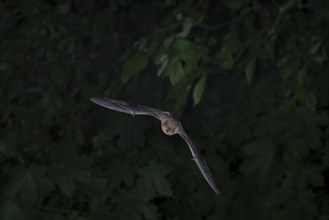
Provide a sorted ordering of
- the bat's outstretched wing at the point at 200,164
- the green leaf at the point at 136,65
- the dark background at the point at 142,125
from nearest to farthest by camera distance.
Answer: the bat's outstretched wing at the point at 200,164 → the green leaf at the point at 136,65 → the dark background at the point at 142,125

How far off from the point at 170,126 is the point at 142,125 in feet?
4.16

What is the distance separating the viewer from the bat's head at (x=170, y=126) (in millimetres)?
724

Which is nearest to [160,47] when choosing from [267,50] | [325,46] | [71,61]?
[267,50]

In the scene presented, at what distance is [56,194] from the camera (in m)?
2.02

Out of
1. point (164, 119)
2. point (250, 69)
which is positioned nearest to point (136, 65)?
point (250, 69)

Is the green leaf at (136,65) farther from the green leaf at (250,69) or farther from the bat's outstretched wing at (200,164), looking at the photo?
the bat's outstretched wing at (200,164)

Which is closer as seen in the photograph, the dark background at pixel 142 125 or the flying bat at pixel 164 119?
the flying bat at pixel 164 119

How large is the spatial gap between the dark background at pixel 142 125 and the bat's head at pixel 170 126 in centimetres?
87

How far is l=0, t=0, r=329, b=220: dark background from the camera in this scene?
175 centimetres

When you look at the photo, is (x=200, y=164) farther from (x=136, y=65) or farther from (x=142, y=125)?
(x=142, y=125)

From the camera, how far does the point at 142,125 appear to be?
200cm

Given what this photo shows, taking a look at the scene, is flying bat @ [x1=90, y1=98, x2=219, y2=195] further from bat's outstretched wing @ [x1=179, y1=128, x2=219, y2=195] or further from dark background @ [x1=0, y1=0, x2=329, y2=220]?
dark background @ [x1=0, y1=0, x2=329, y2=220]

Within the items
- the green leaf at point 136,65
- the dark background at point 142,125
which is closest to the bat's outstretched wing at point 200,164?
the green leaf at point 136,65

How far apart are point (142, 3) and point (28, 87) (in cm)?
57
